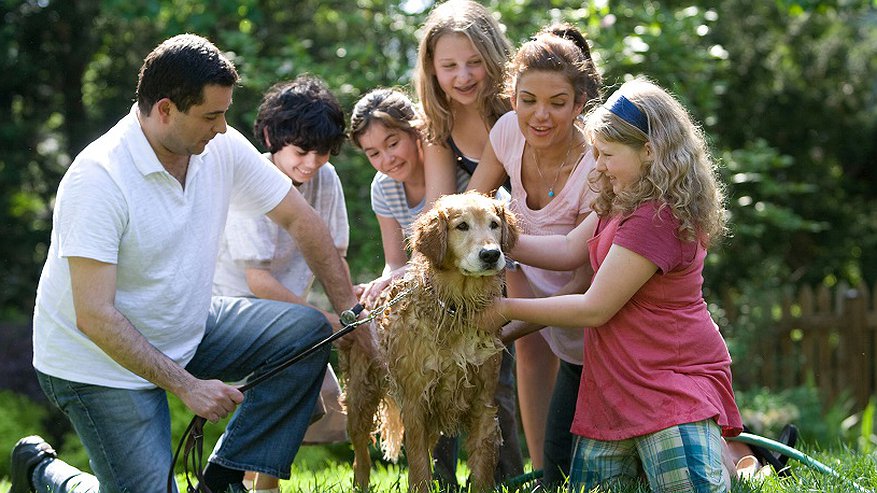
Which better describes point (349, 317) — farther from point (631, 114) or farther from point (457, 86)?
point (631, 114)

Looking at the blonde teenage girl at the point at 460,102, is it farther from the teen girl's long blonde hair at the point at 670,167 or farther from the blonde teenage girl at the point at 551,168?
the teen girl's long blonde hair at the point at 670,167

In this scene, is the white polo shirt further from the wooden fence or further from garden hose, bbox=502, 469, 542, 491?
the wooden fence

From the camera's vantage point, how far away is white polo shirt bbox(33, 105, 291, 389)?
4.11 meters

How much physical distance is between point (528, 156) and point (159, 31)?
9197 millimetres

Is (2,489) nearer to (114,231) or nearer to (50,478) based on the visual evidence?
(50,478)

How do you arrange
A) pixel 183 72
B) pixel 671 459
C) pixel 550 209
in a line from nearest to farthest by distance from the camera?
pixel 671 459 → pixel 183 72 → pixel 550 209

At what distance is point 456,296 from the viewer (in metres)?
4.20

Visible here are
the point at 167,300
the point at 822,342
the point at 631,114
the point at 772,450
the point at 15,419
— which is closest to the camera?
the point at 631,114

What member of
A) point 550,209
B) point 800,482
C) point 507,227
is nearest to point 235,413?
point 507,227

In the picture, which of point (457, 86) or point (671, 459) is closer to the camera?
point (671, 459)

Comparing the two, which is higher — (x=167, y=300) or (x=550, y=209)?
(x=550, y=209)

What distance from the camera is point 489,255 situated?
3.99 metres

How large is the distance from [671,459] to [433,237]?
4.19ft

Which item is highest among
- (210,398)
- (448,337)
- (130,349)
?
(130,349)
